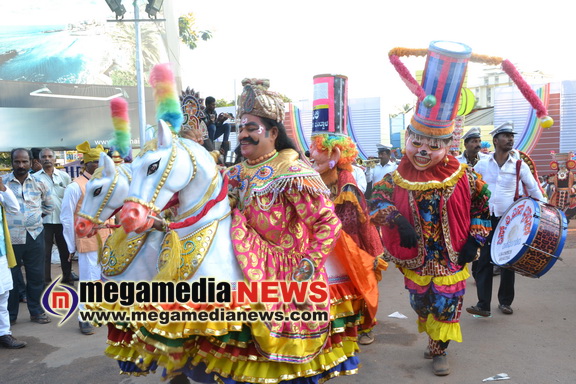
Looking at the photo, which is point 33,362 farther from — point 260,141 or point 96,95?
point 96,95

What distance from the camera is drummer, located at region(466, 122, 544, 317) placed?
536 cm

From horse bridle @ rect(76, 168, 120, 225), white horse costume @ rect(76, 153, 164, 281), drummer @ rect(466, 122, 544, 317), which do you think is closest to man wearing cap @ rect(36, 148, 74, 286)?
white horse costume @ rect(76, 153, 164, 281)

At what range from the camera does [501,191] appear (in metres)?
5.80

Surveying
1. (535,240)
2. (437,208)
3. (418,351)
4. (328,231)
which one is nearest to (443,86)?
(437,208)

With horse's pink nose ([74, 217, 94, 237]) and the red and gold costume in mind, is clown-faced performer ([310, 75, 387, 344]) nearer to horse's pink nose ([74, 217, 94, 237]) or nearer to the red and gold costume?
the red and gold costume

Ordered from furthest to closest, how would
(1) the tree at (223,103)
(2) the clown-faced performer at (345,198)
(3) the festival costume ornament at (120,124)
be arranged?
1. (1) the tree at (223,103)
2. (2) the clown-faced performer at (345,198)
3. (3) the festival costume ornament at (120,124)

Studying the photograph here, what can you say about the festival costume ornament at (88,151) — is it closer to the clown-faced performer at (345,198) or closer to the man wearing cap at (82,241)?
the man wearing cap at (82,241)

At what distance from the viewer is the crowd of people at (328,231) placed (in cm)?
262

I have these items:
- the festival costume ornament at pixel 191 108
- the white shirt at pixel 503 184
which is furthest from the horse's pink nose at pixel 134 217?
the white shirt at pixel 503 184

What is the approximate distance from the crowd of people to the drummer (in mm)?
14

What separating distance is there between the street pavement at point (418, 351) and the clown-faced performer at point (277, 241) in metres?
1.45

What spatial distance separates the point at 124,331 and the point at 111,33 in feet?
58.2

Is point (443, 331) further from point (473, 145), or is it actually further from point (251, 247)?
point (473, 145)

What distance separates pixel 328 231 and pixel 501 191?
391 centimetres
